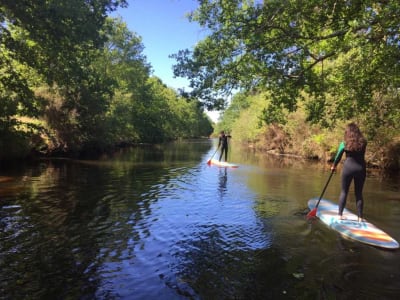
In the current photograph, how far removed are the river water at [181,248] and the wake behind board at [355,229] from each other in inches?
7.5

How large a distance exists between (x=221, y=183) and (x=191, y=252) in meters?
9.45

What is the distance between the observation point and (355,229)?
8125 mm

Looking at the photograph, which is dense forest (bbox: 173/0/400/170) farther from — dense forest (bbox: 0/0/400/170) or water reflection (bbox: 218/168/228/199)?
water reflection (bbox: 218/168/228/199)

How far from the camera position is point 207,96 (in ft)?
43.6

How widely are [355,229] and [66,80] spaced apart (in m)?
16.0

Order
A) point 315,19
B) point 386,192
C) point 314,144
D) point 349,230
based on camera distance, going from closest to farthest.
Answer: point 349,230
point 315,19
point 386,192
point 314,144

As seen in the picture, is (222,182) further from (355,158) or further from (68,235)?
(68,235)

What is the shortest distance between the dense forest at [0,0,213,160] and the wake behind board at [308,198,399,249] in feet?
20.2

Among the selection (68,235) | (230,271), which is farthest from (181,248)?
(68,235)

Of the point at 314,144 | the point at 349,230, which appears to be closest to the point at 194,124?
the point at 314,144

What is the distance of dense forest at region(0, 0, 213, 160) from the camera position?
15.2 meters

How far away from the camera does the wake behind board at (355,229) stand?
7383mm

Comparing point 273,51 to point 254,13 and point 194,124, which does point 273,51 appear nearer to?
point 254,13

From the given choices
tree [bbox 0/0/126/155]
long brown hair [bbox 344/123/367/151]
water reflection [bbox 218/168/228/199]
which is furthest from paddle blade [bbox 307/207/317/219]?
tree [bbox 0/0/126/155]
